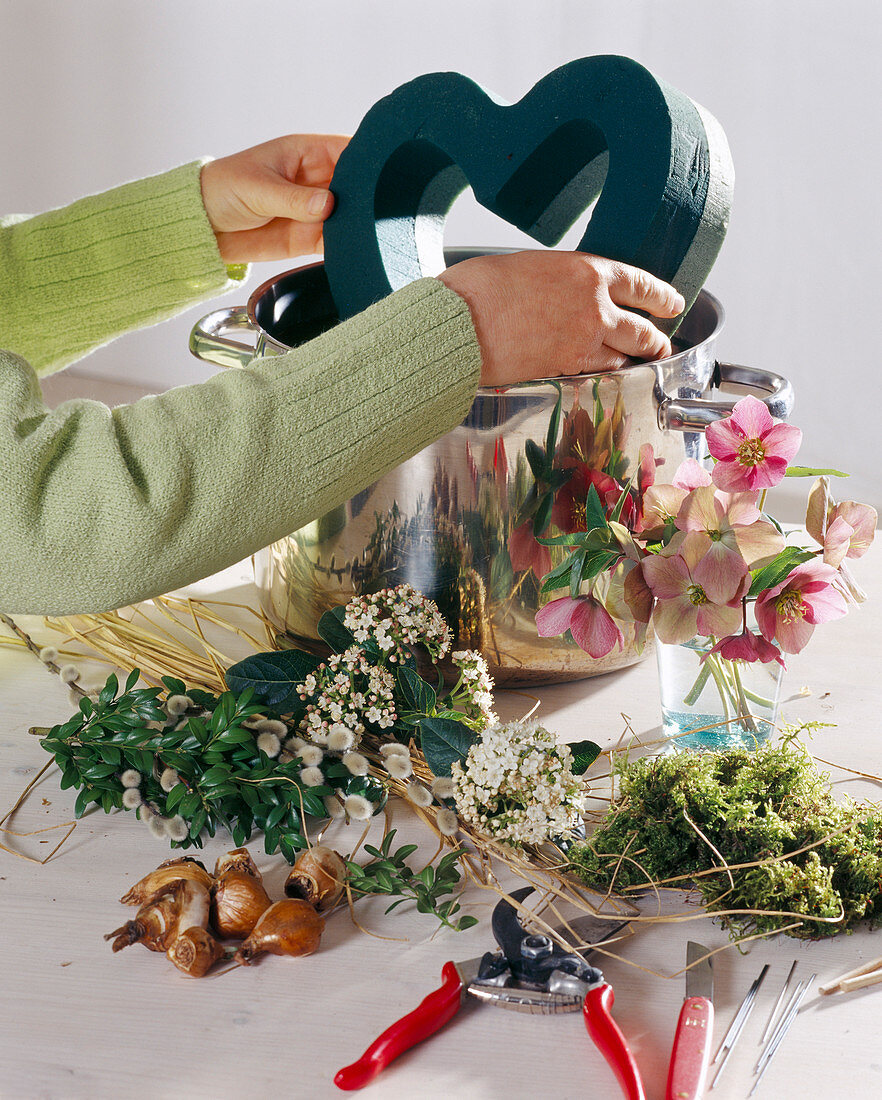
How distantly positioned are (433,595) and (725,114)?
2005 mm

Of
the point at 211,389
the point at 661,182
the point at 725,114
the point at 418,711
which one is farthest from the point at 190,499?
the point at 725,114

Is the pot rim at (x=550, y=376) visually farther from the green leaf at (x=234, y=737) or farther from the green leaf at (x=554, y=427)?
the green leaf at (x=234, y=737)

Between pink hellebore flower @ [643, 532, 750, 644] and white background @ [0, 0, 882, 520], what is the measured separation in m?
2.00

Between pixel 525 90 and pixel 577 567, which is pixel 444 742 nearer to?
pixel 577 567

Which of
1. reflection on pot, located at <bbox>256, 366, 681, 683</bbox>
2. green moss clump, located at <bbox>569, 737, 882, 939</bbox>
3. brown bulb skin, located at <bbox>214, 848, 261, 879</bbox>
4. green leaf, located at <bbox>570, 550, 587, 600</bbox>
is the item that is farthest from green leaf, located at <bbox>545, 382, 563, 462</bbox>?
brown bulb skin, located at <bbox>214, 848, 261, 879</bbox>

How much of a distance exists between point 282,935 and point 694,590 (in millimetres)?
293

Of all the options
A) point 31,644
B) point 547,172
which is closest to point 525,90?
point 547,172

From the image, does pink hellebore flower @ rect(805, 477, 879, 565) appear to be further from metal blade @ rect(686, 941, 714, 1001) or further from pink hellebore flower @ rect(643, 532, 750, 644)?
metal blade @ rect(686, 941, 714, 1001)

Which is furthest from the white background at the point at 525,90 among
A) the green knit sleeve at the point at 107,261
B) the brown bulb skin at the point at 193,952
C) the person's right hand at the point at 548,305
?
the brown bulb skin at the point at 193,952

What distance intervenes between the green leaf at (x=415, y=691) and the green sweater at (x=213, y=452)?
0.14 metres

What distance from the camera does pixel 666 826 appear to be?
0.60 m

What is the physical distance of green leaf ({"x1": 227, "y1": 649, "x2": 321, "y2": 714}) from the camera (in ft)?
2.42

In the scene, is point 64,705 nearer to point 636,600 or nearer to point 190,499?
point 190,499

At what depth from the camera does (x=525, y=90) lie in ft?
8.45
